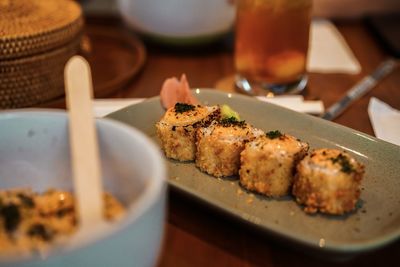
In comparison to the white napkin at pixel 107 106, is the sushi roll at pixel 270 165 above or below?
above

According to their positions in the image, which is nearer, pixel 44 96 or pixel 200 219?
pixel 200 219

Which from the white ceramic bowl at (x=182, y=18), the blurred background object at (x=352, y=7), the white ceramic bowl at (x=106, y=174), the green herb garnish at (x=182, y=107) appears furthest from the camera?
the blurred background object at (x=352, y=7)

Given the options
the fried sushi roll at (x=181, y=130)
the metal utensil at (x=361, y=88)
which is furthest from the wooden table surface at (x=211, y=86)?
the fried sushi roll at (x=181, y=130)

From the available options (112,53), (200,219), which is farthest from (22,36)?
(200,219)

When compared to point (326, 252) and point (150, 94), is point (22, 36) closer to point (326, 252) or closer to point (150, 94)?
point (150, 94)

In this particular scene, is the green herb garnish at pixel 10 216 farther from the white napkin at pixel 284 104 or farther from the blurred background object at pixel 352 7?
the blurred background object at pixel 352 7

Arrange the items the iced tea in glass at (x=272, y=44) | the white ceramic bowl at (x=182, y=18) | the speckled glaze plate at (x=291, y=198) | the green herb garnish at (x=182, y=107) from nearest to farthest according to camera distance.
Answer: the speckled glaze plate at (x=291, y=198), the green herb garnish at (x=182, y=107), the iced tea in glass at (x=272, y=44), the white ceramic bowl at (x=182, y=18)

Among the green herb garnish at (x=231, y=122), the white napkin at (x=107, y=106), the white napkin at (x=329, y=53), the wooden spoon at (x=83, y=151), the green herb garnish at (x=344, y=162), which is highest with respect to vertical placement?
the wooden spoon at (x=83, y=151)
